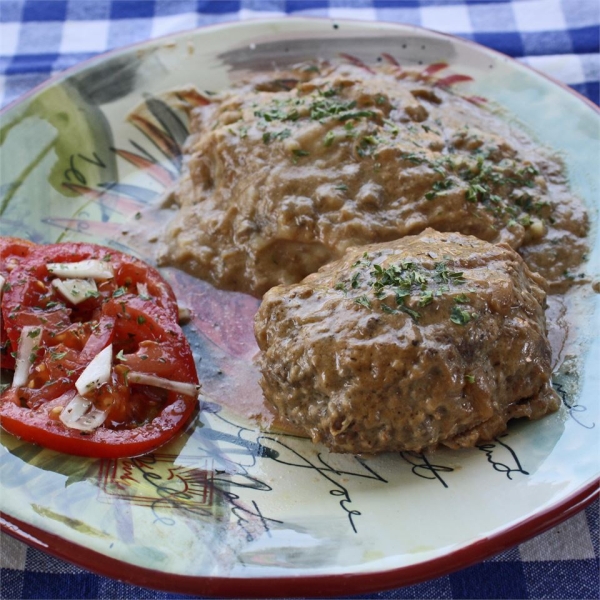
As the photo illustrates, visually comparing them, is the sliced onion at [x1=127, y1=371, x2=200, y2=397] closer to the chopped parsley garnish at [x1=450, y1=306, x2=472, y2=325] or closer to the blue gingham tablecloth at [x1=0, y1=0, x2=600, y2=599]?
the chopped parsley garnish at [x1=450, y1=306, x2=472, y2=325]

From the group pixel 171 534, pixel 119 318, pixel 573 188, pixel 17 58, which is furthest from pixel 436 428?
pixel 17 58

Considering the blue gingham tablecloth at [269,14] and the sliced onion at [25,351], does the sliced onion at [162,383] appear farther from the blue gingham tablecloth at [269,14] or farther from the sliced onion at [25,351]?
the blue gingham tablecloth at [269,14]

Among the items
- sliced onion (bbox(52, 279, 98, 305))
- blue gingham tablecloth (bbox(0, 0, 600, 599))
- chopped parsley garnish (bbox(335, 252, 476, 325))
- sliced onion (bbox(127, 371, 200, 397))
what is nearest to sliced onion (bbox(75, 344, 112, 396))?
sliced onion (bbox(127, 371, 200, 397))

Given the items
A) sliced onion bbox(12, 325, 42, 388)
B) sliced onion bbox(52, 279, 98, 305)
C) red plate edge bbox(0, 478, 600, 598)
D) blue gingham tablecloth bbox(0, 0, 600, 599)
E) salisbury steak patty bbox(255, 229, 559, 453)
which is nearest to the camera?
red plate edge bbox(0, 478, 600, 598)

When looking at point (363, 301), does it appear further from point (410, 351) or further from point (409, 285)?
point (410, 351)

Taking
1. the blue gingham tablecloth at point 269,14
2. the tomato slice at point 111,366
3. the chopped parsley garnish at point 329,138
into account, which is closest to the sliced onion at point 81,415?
the tomato slice at point 111,366
